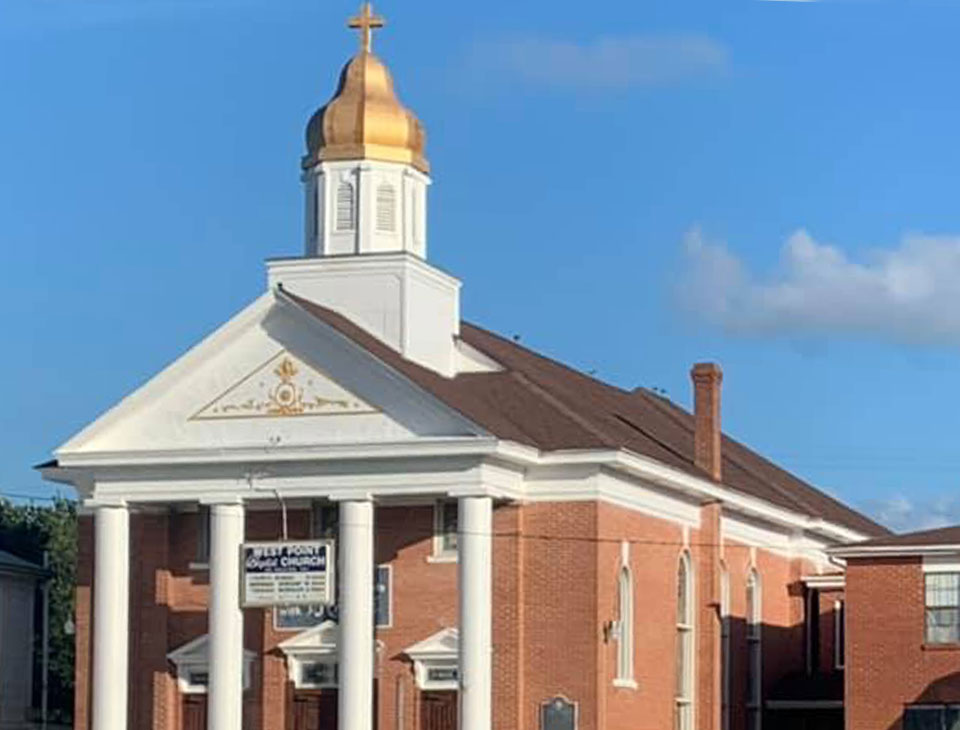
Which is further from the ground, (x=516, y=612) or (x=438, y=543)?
(x=438, y=543)

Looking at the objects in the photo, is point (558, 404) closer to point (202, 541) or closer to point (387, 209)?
point (387, 209)

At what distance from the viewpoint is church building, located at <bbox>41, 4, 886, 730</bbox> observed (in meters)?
48.0

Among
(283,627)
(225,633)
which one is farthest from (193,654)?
(225,633)

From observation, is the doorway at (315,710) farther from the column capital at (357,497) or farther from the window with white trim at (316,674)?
the column capital at (357,497)

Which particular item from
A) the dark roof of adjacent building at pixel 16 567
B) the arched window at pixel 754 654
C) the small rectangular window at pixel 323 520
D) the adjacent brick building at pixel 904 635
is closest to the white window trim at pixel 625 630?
the adjacent brick building at pixel 904 635

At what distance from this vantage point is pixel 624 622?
50688 mm

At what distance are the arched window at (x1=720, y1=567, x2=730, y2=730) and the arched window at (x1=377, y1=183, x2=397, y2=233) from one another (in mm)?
11237

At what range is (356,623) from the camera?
47281 mm

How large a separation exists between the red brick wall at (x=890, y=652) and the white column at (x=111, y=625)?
1441cm

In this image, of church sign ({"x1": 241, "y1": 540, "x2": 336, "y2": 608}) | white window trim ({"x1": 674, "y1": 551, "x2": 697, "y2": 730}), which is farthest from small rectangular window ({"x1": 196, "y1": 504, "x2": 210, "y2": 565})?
white window trim ({"x1": 674, "y1": 551, "x2": 697, "y2": 730})

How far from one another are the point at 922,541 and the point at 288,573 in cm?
1281

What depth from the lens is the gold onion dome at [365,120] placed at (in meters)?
52.6

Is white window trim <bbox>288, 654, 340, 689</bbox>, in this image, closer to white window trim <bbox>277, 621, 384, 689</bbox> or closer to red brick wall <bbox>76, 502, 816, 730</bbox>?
white window trim <bbox>277, 621, 384, 689</bbox>

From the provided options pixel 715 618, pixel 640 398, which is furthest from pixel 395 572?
pixel 640 398
